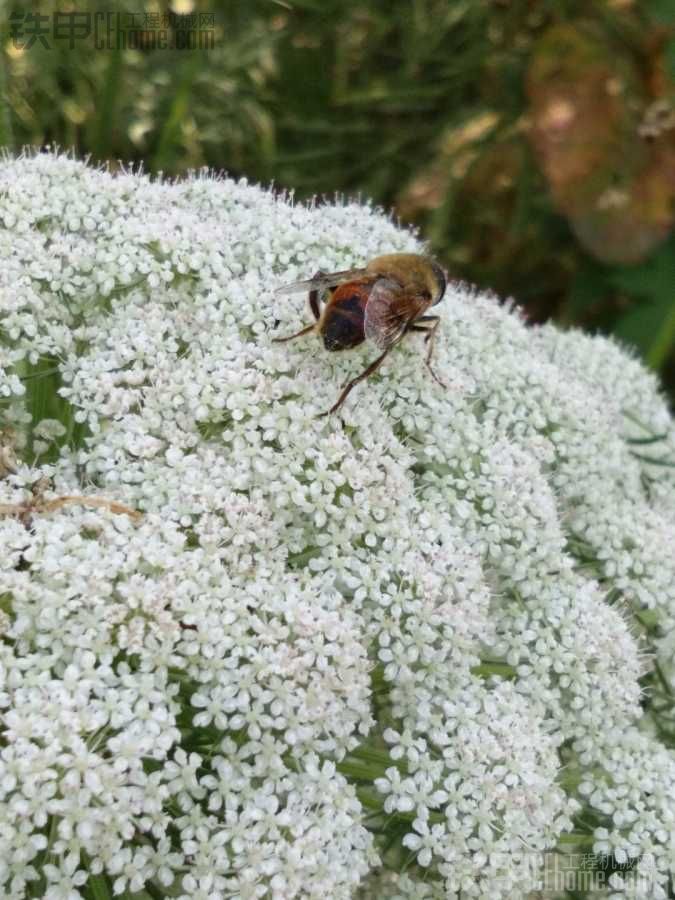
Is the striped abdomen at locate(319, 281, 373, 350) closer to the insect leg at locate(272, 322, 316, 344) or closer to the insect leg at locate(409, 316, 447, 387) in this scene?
the insect leg at locate(272, 322, 316, 344)

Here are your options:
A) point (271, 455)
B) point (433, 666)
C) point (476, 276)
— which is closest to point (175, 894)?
point (433, 666)

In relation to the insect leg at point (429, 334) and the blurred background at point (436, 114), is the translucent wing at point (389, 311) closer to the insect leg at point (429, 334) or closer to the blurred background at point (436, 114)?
the insect leg at point (429, 334)

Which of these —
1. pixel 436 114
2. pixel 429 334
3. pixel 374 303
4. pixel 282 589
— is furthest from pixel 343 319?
pixel 436 114

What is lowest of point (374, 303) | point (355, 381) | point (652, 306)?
point (652, 306)

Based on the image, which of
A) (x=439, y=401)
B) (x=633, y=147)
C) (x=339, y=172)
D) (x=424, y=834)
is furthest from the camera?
(x=339, y=172)

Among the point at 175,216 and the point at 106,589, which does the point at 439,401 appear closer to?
the point at 175,216

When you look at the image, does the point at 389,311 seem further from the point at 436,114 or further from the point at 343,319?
the point at 436,114

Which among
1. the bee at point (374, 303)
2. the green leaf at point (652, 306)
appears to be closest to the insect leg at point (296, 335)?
the bee at point (374, 303)

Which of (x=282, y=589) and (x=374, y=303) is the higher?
(x=374, y=303)
